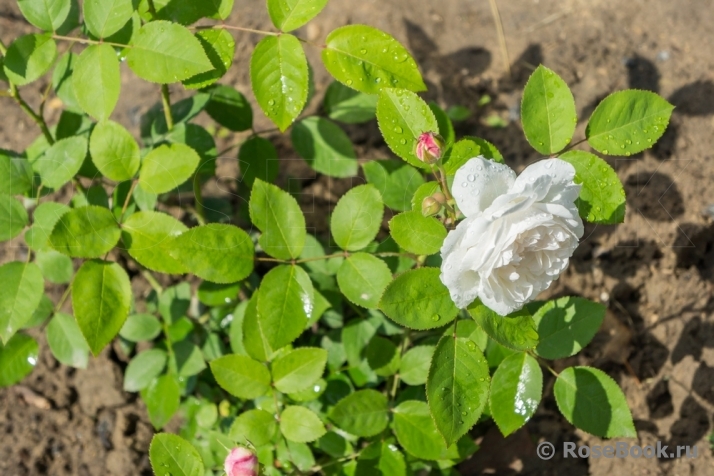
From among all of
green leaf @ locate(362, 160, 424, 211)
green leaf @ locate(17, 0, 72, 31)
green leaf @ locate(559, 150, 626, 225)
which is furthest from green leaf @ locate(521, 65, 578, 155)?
green leaf @ locate(17, 0, 72, 31)

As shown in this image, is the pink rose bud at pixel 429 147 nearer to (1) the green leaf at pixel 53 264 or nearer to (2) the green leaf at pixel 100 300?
(2) the green leaf at pixel 100 300

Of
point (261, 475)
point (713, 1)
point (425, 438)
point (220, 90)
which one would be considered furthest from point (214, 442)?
point (713, 1)

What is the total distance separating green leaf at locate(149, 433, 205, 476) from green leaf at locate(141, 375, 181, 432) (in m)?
0.60

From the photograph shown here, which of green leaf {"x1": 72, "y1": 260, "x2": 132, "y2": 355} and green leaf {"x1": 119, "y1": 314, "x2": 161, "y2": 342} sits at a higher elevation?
green leaf {"x1": 72, "y1": 260, "x2": 132, "y2": 355}

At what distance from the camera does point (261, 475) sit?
1394mm

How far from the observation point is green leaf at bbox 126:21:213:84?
1.36 m

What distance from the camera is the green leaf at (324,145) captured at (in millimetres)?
1887

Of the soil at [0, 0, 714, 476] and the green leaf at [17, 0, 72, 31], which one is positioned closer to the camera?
the green leaf at [17, 0, 72, 31]

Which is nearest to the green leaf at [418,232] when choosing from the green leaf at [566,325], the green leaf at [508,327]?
the green leaf at [508,327]

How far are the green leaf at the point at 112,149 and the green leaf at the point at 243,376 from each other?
551 millimetres

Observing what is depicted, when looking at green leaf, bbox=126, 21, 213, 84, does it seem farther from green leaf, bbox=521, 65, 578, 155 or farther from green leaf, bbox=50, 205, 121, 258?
green leaf, bbox=521, 65, 578, 155

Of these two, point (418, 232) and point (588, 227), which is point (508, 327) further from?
point (588, 227)

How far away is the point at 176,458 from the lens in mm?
1283

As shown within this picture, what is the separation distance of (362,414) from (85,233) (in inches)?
32.8
